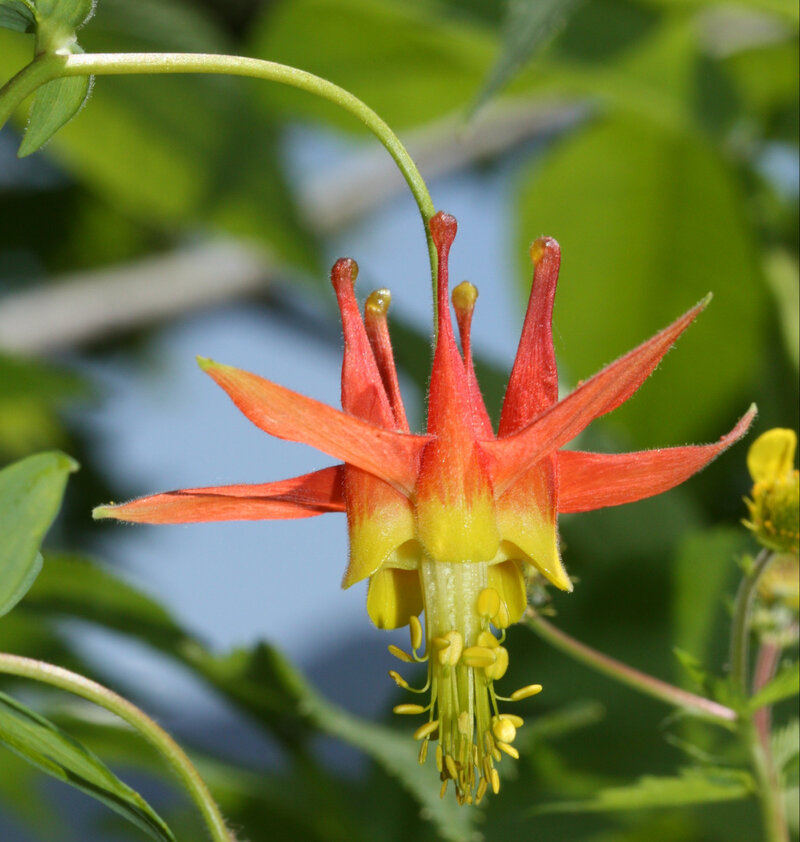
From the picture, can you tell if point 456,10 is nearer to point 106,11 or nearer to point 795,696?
point 106,11

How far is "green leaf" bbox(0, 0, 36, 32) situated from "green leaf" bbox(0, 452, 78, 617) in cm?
11

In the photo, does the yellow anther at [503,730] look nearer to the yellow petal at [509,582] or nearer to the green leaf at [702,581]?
the yellow petal at [509,582]

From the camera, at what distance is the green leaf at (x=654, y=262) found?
91 cm

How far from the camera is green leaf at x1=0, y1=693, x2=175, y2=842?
0.30 meters

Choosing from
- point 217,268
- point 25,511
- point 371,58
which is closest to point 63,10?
point 25,511

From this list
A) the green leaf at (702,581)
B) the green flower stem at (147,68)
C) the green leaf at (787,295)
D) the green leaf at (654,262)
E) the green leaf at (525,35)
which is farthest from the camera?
the green leaf at (654,262)

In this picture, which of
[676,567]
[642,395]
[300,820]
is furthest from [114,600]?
[642,395]

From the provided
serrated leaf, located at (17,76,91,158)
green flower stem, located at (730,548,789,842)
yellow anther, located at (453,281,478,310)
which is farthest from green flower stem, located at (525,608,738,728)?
serrated leaf, located at (17,76,91,158)

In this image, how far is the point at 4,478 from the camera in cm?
28

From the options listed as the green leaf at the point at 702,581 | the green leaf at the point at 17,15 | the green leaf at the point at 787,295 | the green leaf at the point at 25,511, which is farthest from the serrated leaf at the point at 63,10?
the green leaf at the point at 787,295

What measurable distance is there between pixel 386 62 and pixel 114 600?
0.56 metres

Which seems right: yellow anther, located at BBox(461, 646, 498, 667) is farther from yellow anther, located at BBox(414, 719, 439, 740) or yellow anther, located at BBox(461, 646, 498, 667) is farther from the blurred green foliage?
the blurred green foliage

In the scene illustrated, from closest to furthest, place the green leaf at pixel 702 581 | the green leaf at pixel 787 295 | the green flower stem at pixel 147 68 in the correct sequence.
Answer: the green flower stem at pixel 147 68 < the green leaf at pixel 702 581 < the green leaf at pixel 787 295

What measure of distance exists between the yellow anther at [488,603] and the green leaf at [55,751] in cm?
11
